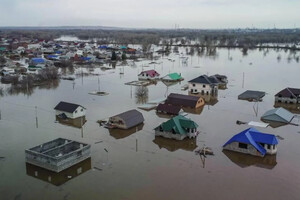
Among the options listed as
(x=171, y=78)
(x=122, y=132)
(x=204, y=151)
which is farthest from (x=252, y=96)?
(x=122, y=132)

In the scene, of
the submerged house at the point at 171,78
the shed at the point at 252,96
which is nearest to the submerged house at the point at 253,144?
the shed at the point at 252,96

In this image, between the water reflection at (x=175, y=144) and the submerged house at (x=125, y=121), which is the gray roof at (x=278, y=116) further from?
the submerged house at (x=125, y=121)

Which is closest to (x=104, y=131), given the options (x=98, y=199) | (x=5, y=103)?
(x=98, y=199)

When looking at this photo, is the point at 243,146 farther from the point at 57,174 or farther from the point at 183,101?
the point at 183,101

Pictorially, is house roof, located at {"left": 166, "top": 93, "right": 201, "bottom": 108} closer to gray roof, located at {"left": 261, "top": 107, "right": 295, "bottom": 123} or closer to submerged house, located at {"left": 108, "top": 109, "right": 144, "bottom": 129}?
gray roof, located at {"left": 261, "top": 107, "right": 295, "bottom": 123}

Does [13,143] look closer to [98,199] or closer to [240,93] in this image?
[98,199]

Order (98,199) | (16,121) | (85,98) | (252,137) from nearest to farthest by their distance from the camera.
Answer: (98,199) < (252,137) < (16,121) < (85,98)

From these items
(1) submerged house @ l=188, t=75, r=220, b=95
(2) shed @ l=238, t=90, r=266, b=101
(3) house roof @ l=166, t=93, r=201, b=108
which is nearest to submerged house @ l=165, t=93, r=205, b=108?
(3) house roof @ l=166, t=93, r=201, b=108
